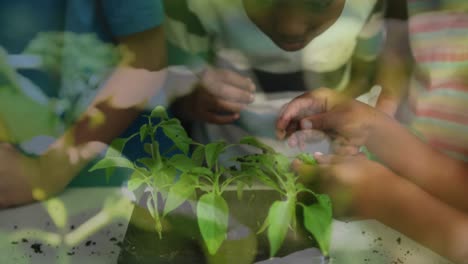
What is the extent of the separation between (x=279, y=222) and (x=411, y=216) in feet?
0.52

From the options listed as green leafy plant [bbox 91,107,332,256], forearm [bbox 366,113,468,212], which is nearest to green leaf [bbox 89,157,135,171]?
green leafy plant [bbox 91,107,332,256]

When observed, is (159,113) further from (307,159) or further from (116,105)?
(307,159)

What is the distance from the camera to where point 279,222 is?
50cm

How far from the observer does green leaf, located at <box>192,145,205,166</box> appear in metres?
0.54

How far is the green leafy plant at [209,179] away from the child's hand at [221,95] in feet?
0.09

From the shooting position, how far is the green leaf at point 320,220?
498 mm

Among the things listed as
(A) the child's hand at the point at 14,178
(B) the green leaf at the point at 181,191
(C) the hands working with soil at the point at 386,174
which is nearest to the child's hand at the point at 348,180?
(C) the hands working with soil at the point at 386,174

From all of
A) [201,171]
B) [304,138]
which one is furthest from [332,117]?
[201,171]

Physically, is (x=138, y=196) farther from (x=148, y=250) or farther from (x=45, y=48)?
(x=45, y=48)

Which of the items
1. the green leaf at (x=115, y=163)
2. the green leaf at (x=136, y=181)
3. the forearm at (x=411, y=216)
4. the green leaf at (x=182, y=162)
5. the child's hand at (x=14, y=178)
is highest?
the green leaf at (x=182, y=162)

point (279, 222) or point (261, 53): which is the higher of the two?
point (261, 53)

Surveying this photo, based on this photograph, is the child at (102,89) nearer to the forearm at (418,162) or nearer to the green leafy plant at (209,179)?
the green leafy plant at (209,179)

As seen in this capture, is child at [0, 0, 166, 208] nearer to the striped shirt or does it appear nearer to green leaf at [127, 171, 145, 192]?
green leaf at [127, 171, 145, 192]

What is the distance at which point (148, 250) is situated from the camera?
20.0 inches
